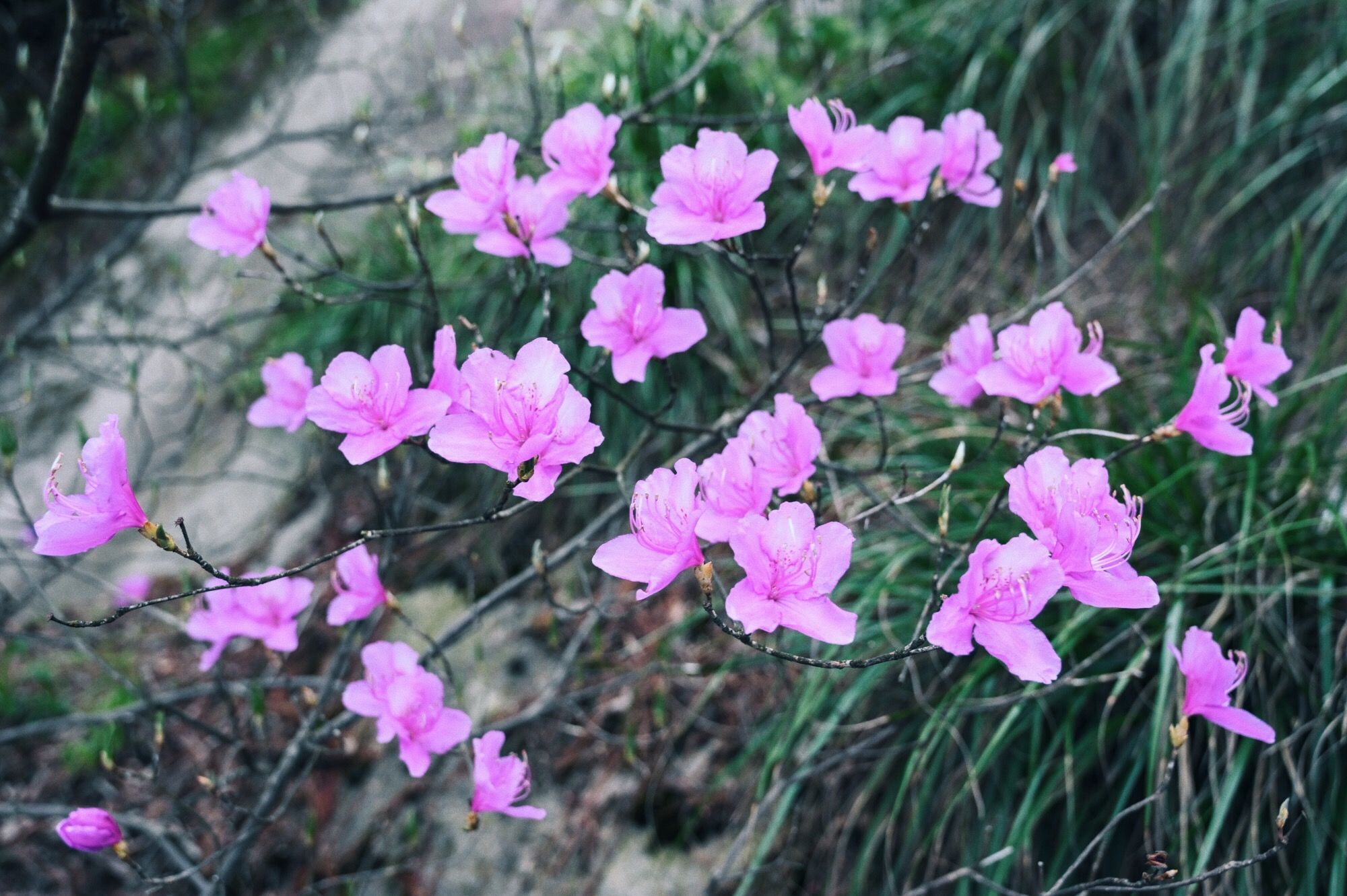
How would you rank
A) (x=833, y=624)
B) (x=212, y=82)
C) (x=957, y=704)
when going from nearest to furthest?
(x=833, y=624) < (x=957, y=704) < (x=212, y=82)

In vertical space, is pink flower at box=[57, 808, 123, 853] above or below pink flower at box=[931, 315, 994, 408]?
below

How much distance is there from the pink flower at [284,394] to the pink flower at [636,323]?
49cm

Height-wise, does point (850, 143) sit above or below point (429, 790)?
above

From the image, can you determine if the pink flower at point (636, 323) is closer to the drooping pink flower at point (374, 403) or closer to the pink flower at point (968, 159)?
the drooping pink flower at point (374, 403)

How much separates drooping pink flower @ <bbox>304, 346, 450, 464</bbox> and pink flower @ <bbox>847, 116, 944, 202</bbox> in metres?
0.67

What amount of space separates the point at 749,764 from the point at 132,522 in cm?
127

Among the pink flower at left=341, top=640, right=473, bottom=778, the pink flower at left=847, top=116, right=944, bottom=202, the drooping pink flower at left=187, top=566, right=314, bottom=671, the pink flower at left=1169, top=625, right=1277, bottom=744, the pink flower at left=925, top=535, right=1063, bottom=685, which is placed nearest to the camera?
the pink flower at left=925, top=535, right=1063, bottom=685

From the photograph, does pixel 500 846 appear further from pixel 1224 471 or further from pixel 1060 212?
pixel 1060 212

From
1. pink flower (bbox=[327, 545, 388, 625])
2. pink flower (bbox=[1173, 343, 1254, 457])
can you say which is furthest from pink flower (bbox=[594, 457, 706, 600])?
pink flower (bbox=[1173, 343, 1254, 457])

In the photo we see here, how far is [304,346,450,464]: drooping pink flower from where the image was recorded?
43.3 inches

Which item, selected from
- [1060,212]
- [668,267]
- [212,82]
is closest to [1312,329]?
[1060,212]

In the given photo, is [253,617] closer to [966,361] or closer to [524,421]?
[524,421]

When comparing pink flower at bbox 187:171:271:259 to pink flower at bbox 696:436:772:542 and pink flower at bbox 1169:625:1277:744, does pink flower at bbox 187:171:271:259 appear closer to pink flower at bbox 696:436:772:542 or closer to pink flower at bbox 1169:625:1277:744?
pink flower at bbox 696:436:772:542

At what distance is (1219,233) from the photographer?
264 centimetres
